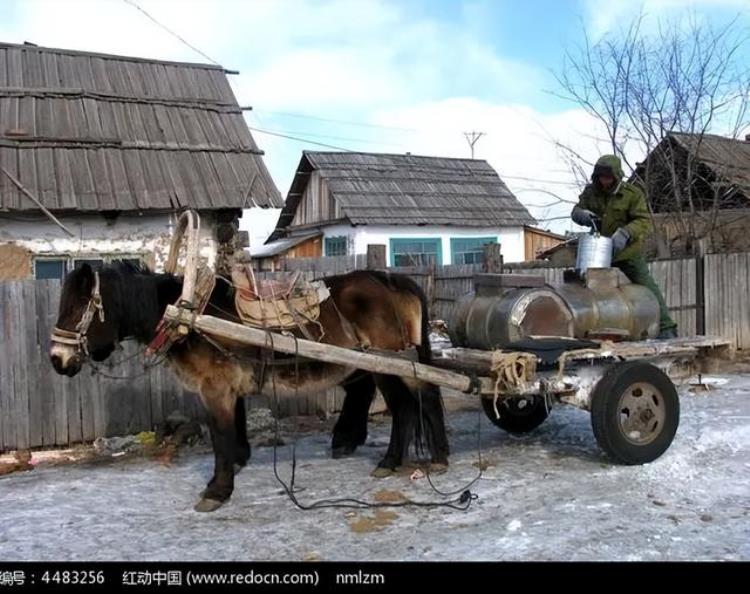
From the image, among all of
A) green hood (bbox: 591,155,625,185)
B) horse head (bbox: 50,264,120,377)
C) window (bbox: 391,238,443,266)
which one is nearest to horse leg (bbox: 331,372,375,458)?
horse head (bbox: 50,264,120,377)

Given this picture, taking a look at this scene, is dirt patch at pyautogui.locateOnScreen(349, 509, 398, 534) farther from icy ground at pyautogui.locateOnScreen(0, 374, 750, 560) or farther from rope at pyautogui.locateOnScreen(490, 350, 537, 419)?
rope at pyautogui.locateOnScreen(490, 350, 537, 419)

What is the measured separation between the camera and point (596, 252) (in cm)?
661

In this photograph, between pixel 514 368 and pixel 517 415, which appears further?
pixel 517 415

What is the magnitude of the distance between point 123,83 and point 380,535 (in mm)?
9627

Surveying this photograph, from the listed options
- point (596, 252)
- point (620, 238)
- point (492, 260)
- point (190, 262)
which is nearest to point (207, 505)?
point (190, 262)

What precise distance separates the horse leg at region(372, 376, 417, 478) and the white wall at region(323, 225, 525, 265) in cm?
1590

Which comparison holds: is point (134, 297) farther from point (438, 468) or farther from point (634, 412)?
point (634, 412)

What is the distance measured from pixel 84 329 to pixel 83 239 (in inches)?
189

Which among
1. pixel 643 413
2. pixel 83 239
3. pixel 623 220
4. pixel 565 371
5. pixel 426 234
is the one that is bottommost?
pixel 643 413

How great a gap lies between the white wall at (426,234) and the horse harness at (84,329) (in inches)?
668

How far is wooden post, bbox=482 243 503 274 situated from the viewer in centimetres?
1068

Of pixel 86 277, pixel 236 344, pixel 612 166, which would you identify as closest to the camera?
pixel 86 277
